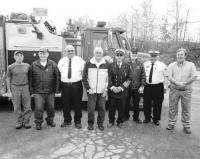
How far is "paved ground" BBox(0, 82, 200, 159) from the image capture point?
409cm

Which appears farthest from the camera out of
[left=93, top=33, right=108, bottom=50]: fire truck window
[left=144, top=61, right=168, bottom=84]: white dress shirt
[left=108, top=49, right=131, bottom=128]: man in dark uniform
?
[left=93, top=33, right=108, bottom=50]: fire truck window

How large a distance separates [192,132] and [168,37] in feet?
94.1

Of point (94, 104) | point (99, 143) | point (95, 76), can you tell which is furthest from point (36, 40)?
point (99, 143)

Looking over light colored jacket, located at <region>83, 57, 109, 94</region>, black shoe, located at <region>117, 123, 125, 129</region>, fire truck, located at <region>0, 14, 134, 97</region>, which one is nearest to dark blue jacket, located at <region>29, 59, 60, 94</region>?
light colored jacket, located at <region>83, 57, 109, 94</region>

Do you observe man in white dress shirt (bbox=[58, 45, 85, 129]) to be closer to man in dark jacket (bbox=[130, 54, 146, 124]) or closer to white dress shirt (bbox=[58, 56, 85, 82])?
white dress shirt (bbox=[58, 56, 85, 82])

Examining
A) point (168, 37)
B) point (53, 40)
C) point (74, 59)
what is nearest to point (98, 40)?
point (53, 40)

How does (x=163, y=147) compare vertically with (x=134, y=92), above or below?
below

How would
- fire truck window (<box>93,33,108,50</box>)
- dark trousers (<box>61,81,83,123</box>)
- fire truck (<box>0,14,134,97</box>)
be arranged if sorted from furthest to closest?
fire truck window (<box>93,33,108,50</box>), fire truck (<box>0,14,134,97</box>), dark trousers (<box>61,81,83,123</box>)

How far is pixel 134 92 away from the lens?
577 centimetres

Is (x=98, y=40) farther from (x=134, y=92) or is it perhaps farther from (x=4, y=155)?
(x=4, y=155)

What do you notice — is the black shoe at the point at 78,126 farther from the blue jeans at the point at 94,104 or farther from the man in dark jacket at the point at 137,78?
the man in dark jacket at the point at 137,78

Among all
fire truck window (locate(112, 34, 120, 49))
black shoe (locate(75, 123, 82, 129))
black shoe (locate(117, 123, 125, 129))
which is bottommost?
black shoe (locate(117, 123, 125, 129))

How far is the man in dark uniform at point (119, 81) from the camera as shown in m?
5.32

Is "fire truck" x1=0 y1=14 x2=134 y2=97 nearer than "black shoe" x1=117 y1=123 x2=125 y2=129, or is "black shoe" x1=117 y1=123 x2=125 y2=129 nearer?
"black shoe" x1=117 y1=123 x2=125 y2=129
